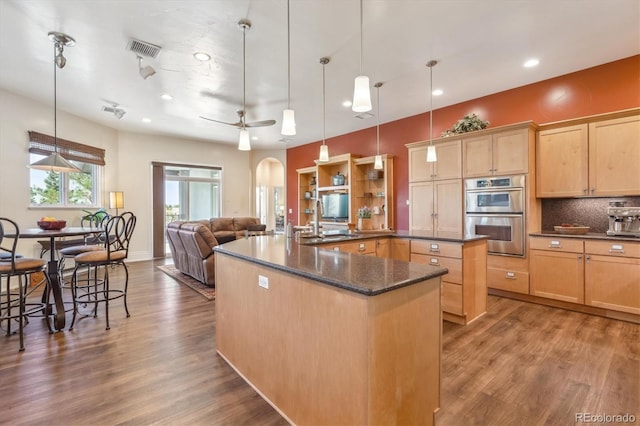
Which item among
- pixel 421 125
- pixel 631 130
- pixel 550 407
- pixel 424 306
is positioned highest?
pixel 421 125

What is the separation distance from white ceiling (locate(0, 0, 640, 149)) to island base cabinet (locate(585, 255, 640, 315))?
2.33 m

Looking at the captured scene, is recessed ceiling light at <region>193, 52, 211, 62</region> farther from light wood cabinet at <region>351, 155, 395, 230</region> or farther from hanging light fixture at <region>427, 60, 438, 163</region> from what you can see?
light wood cabinet at <region>351, 155, 395, 230</region>

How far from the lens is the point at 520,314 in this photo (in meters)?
3.38

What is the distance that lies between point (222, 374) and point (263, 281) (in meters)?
0.90

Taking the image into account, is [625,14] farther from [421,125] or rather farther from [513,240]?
[421,125]

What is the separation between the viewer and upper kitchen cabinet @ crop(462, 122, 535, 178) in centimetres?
382

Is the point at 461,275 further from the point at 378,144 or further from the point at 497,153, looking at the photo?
the point at 378,144

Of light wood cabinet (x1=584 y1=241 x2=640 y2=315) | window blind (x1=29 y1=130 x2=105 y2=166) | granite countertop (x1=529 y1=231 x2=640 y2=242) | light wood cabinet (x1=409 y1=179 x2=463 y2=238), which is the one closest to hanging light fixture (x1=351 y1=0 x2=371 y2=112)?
light wood cabinet (x1=409 y1=179 x2=463 y2=238)

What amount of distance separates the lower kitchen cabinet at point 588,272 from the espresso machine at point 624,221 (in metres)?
0.23

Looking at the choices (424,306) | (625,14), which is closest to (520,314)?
(424,306)

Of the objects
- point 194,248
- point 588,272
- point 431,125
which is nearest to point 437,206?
point 431,125

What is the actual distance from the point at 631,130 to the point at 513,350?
2.80 m

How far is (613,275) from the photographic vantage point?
316 centimetres

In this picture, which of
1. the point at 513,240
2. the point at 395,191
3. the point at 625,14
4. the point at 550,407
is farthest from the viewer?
the point at 395,191
